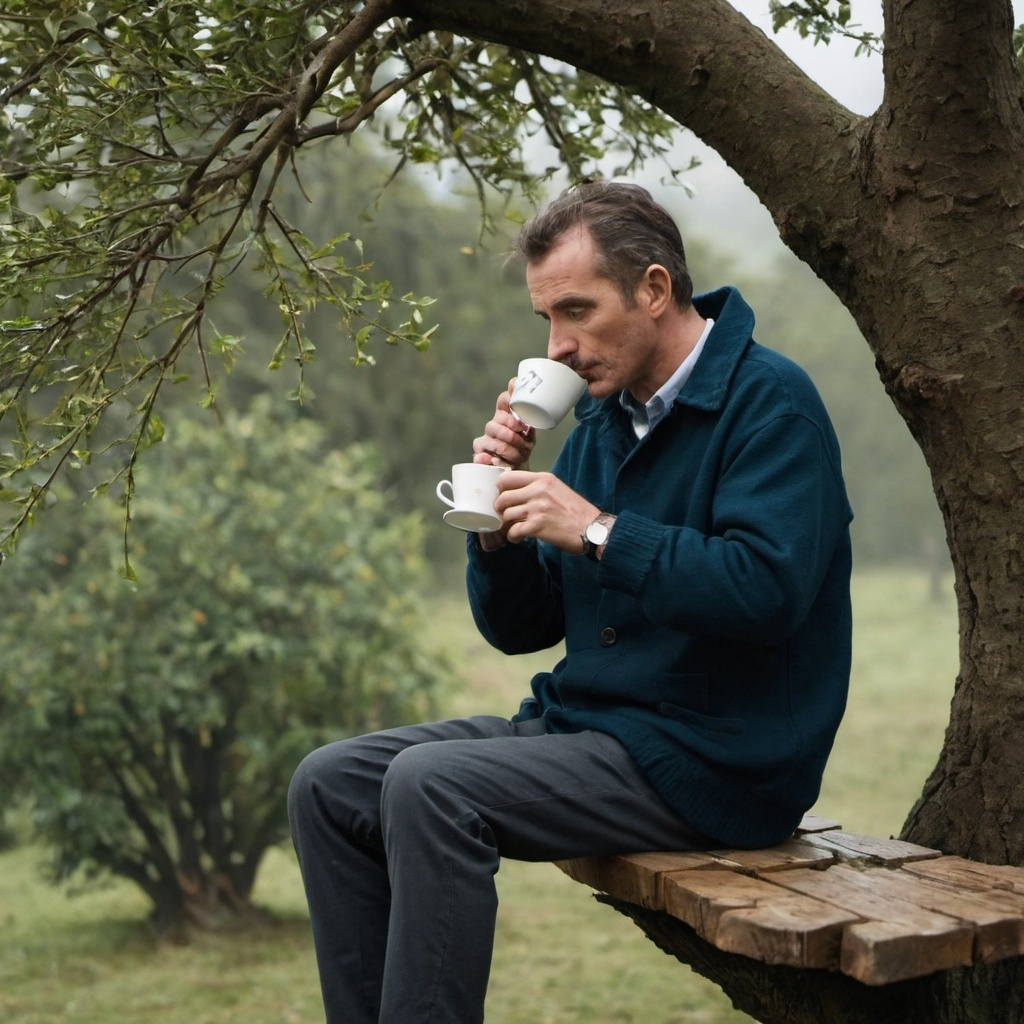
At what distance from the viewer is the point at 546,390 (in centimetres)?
283

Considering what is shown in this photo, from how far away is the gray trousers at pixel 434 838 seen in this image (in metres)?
2.44

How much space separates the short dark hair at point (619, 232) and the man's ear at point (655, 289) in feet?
0.04

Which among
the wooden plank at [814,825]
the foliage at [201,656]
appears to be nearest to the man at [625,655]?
the wooden plank at [814,825]

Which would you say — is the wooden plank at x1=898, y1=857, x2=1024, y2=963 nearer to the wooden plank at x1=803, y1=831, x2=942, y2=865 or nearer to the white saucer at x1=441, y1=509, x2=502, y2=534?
the wooden plank at x1=803, y1=831, x2=942, y2=865

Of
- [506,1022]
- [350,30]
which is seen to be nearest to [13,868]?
[506,1022]

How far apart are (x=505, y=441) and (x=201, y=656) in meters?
4.36

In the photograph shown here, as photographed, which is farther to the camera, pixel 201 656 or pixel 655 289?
pixel 201 656

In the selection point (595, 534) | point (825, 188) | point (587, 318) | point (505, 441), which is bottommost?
point (595, 534)

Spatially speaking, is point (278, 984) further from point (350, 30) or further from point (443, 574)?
point (443, 574)

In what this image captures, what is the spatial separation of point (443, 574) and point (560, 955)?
19.8 metres

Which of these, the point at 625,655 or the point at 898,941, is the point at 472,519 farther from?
the point at 898,941

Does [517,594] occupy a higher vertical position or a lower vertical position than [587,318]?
lower

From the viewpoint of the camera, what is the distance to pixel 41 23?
3.10 metres

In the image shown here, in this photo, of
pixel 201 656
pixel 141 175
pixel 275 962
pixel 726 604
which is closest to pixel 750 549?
pixel 726 604
